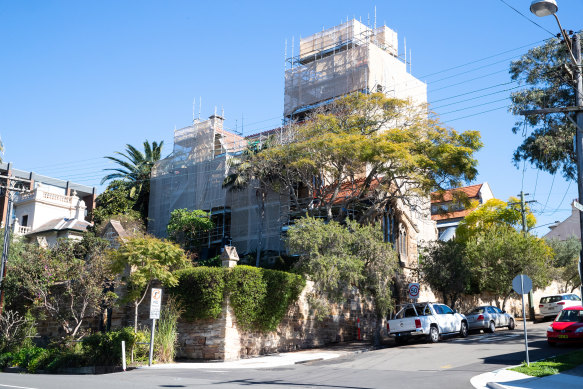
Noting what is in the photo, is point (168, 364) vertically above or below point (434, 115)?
below

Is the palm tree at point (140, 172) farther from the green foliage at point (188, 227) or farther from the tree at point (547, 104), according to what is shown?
the tree at point (547, 104)

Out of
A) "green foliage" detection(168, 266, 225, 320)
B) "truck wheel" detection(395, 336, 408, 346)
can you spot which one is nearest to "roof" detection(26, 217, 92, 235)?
"green foliage" detection(168, 266, 225, 320)

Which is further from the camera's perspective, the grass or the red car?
the red car

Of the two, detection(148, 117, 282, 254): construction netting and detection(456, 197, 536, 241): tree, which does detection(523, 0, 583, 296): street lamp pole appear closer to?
detection(456, 197, 536, 241): tree

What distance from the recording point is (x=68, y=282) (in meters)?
21.6

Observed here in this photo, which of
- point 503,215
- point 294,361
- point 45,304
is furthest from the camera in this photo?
point 503,215

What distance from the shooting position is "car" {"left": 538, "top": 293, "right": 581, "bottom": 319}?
3250 cm

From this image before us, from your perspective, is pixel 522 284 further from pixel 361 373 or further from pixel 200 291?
pixel 200 291

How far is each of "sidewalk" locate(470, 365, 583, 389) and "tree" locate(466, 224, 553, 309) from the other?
19.4 metres

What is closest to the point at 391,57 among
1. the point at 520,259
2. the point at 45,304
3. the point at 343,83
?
the point at 343,83

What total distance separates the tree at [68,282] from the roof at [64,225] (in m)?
22.0

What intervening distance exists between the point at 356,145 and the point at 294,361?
14742 mm

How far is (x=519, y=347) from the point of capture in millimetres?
20250

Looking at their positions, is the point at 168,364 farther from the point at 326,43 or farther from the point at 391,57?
the point at 326,43
